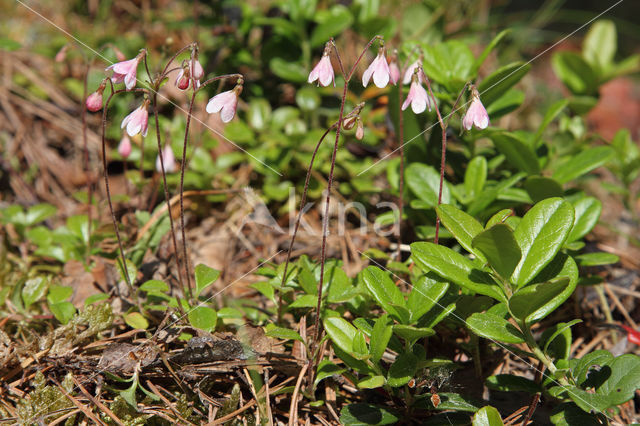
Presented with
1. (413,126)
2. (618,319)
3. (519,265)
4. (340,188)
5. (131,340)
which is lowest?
(131,340)

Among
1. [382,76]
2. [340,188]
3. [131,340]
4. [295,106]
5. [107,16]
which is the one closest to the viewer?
[382,76]

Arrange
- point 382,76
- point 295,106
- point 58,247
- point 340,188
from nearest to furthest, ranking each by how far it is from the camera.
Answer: point 382,76 < point 58,247 < point 340,188 < point 295,106

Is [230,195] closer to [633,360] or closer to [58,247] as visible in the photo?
[58,247]

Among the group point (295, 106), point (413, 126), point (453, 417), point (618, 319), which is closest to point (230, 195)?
point (295, 106)

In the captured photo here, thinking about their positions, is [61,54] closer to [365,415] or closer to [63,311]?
[63,311]

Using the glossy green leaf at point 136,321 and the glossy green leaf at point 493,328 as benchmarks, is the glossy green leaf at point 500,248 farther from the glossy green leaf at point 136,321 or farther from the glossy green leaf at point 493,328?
the glossy green leaf at point 136,321

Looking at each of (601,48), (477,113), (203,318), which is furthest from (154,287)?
(601,48)
